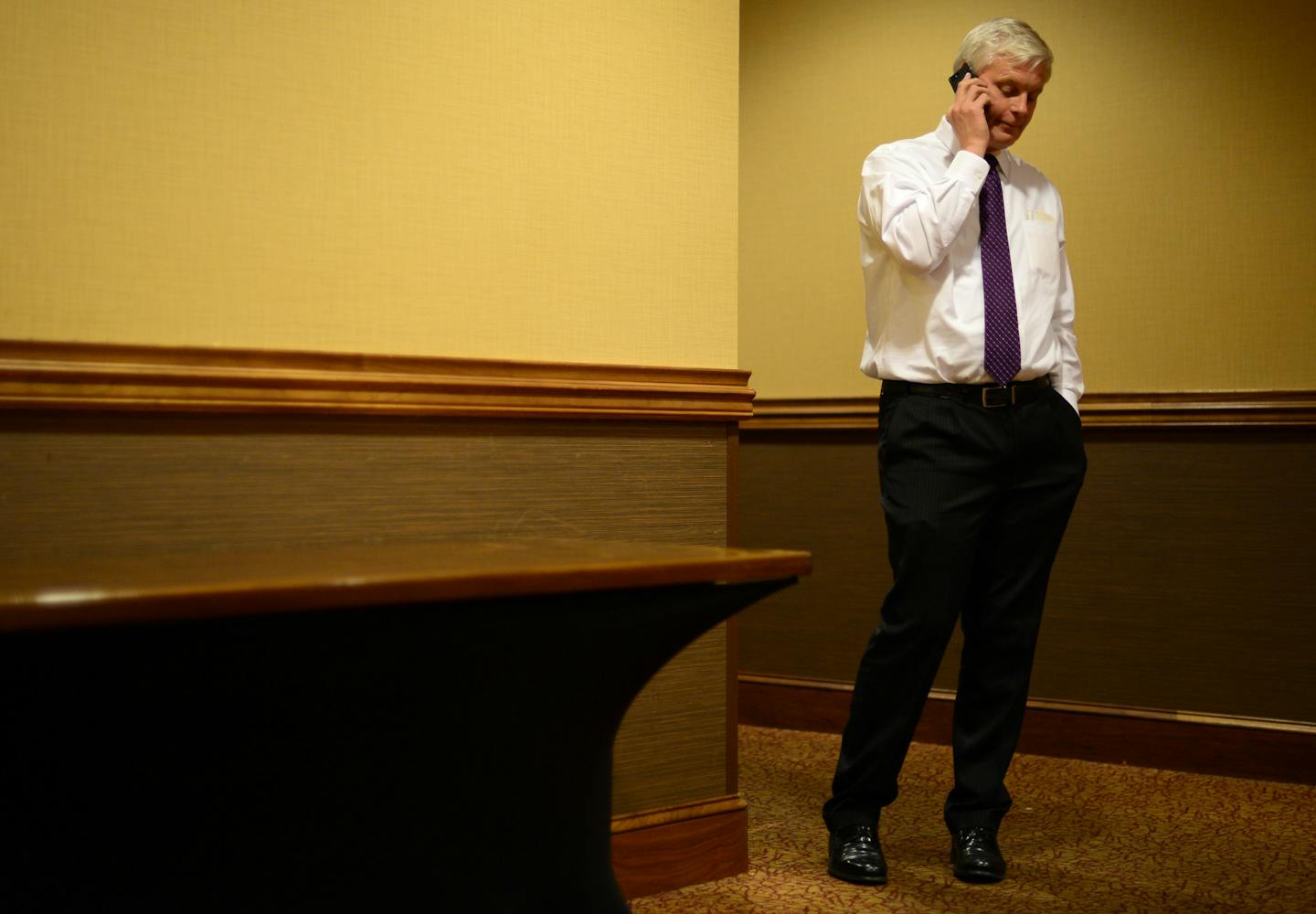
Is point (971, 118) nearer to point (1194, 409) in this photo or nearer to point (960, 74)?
point (960, 74)

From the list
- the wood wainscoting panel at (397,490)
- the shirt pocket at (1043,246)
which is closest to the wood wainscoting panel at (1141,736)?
the wood wainscoting panel at (397,490)

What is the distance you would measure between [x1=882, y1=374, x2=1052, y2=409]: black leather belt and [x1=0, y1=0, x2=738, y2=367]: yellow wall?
37cm

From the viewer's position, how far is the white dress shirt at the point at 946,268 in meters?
2.11

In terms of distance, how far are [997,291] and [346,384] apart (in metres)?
1.17

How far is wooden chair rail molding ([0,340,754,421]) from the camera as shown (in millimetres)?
1604

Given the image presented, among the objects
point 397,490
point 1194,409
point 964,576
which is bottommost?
point 964,576

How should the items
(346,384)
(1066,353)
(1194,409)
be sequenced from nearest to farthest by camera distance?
1. (346,384)
2. (1066,353)
3. (1194,409)

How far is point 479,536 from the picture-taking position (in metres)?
1.96

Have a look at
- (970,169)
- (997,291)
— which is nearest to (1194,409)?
(997,291)

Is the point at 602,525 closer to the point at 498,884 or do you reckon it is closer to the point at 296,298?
the point at 296,298

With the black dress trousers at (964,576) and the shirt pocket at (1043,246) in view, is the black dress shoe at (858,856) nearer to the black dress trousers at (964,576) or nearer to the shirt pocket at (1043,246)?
the black dress trousers at (964,576)

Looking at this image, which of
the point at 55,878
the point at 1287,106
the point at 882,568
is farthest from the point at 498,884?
the point at 1287,106

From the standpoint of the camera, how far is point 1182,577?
3.15m

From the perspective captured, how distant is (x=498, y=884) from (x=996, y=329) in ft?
4.41
